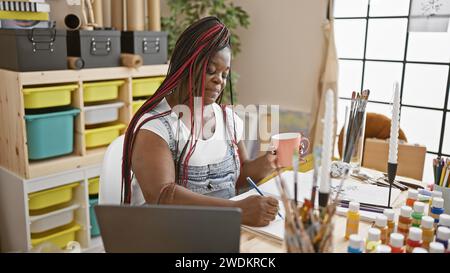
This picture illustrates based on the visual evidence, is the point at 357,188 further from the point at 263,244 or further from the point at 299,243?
the point at 299,243

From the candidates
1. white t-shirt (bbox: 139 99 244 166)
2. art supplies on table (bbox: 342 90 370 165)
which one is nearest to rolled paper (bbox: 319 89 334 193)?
white t-shirt (bbox: 139 99 244 166)

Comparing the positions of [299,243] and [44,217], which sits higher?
[299,243]

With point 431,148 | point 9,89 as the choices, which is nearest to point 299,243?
point 9,89

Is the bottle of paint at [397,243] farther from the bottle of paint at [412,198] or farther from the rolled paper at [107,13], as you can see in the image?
the rolled paper at [107,13]

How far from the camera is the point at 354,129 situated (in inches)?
56.9

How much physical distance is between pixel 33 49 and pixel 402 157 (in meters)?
1.82

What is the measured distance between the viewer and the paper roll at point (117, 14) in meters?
2.77

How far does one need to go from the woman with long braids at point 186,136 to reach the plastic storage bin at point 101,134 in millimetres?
1164

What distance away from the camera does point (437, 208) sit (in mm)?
1048

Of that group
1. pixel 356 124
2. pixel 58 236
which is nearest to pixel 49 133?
pixel 58 236

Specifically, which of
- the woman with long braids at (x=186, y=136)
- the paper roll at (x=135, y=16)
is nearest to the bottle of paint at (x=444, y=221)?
the woman with long braids at (x=186, y=136)

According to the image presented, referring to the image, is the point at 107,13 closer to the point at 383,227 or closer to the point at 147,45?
the point at 147,45

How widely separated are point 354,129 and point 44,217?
5.61ft

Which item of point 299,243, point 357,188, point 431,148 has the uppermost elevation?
point 299,243
